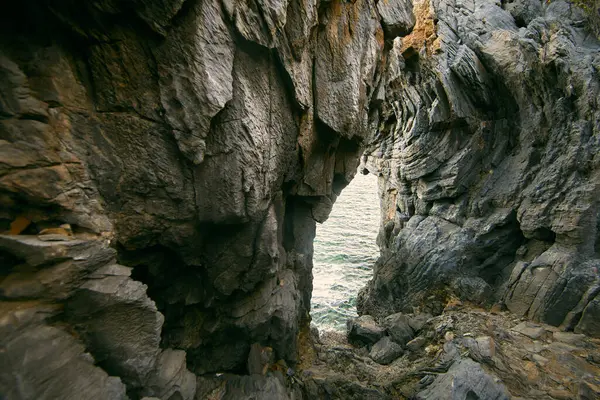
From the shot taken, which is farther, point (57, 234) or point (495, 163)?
point (495, 163)

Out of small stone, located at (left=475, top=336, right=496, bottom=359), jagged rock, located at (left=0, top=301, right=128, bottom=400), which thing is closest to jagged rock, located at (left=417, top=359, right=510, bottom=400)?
small stone, located at (left=475, top=336, right=496, bottom=359)

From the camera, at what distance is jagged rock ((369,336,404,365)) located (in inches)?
653

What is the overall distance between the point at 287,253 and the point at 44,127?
11547 millimetres

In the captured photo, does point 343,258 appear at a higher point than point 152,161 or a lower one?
lower

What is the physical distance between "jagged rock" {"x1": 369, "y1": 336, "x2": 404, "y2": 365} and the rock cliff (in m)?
4.19

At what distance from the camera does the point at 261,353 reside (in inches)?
502

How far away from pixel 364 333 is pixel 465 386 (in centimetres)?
1005

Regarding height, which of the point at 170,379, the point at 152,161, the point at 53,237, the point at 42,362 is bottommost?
the point at 170,379

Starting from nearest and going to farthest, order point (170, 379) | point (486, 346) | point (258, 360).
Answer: point (170, 379) < point (486, 346) < point (258, 360)

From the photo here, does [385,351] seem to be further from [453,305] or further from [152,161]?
[152,161]

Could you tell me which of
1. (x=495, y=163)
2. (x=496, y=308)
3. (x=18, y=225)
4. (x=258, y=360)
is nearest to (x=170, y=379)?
(x=258, y=360)

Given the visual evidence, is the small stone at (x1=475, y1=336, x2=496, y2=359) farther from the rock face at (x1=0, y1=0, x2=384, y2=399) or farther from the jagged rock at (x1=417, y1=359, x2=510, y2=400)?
the rock face at (x1=0, y1=0, x2=384, y2=399)

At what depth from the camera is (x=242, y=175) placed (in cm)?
888

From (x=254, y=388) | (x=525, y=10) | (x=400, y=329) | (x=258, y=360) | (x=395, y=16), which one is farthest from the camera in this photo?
(x=525, y=10)
